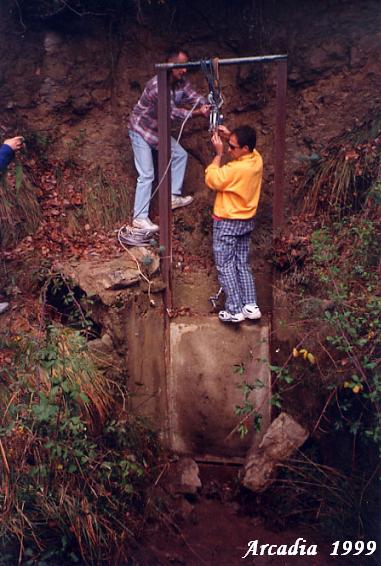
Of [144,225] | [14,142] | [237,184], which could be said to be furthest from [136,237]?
[14,142]

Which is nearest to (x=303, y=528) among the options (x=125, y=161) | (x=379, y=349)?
(x=379, y=349)

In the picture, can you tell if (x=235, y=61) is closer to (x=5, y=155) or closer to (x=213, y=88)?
(x=213, y=88)

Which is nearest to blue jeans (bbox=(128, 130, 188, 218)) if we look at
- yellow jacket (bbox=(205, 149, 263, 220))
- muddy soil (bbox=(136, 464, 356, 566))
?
yellow jacket (bbox=(205, 149, 263, 220))

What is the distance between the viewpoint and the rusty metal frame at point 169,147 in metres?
5.26

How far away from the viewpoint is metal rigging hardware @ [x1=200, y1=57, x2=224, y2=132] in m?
5.15

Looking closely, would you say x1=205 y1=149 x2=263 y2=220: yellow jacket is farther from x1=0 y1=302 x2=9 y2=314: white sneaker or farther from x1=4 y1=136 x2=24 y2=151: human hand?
x1=0 y1=302 x2=9 y2=314: white sneaker

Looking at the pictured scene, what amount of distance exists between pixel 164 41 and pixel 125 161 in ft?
4.31

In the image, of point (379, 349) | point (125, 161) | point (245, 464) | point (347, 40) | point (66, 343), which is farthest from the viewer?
point (125, 161)

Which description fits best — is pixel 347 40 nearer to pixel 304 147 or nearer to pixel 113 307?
pixel 304 147

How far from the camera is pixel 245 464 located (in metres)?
5.38

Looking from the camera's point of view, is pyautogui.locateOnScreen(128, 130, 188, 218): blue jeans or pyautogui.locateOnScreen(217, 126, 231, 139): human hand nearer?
pyautogui.locateOnScreen(217, 126, 231, 139): human hand

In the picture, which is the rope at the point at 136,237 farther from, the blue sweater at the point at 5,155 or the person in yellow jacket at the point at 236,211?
the blue sweater at the point at 5,155

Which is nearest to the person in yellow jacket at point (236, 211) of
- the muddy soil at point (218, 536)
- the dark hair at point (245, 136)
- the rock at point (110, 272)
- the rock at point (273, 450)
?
the dark hair at point (245, 136)

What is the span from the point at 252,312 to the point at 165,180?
4.60 feet
